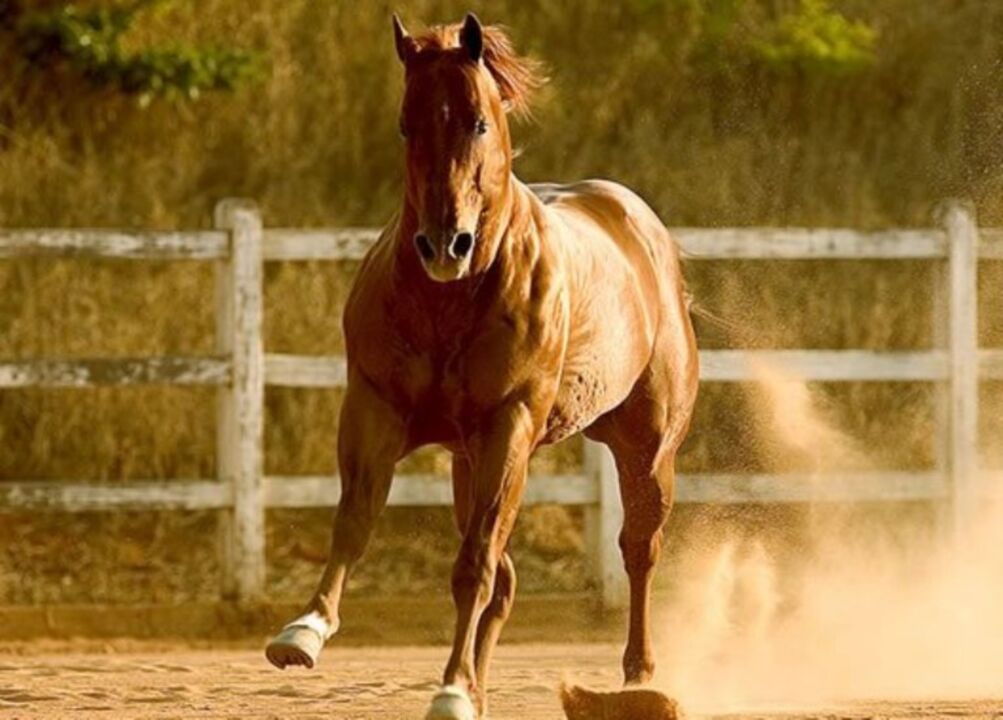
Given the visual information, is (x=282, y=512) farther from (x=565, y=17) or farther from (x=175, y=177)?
(x=565, y=17)

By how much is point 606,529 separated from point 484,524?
4953mm

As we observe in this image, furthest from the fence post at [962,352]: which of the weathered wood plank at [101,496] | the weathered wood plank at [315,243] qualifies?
the weathered wood plank at [101,496]

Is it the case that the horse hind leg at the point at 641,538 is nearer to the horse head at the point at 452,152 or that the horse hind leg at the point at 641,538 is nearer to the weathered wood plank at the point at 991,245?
the horse head at the point at 452,152

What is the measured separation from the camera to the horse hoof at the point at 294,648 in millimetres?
6119

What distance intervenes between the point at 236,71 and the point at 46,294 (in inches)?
65.8

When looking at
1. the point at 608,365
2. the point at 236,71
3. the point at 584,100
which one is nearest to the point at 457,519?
the point at 608,365

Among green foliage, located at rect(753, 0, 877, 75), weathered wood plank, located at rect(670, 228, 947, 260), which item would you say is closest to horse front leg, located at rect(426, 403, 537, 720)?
weathered wood plank, located at rect(670, 228, 947, 260)

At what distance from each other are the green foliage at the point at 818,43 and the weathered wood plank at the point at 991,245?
4474 mm

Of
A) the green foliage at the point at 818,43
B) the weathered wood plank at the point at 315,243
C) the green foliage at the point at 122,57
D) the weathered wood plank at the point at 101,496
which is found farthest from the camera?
the green foliage at the point at 818,43

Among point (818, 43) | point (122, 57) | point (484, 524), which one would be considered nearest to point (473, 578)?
point (484, 524)

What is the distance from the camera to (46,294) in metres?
14.1

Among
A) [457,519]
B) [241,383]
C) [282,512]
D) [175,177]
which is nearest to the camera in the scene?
[457,519]

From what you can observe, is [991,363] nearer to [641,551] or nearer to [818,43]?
[641,551]

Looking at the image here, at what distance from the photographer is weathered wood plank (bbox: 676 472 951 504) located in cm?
1158
